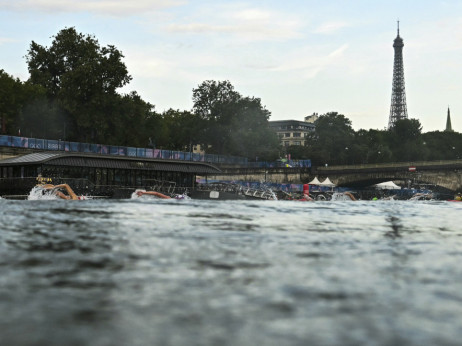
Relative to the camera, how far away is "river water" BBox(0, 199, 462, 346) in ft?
17.6

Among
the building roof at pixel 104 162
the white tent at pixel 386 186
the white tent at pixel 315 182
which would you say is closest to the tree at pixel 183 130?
the white tent at pixel 315 182

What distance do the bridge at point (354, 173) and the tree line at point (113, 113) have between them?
4.63 m

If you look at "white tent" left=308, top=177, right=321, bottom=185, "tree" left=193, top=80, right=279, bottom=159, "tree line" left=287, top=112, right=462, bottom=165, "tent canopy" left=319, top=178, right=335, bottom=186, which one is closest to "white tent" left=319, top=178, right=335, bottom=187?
"tent canopy" left=319, top=178, right=335, bottom=186

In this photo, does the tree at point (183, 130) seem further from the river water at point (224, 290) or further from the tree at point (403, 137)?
the river water at point (224, 290)

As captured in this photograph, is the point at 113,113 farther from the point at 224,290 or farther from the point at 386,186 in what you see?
the point at 224,290

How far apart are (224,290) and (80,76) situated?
243ft

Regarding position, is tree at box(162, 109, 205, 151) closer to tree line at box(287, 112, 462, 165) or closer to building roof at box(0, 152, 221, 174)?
tree line at box(287, 112, 462, 165)

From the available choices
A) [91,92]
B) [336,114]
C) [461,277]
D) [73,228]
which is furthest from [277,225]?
[336,114]

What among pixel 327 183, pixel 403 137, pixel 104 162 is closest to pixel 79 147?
pixel 104 162

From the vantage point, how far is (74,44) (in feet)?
273

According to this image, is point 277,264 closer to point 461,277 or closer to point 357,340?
point 461,277

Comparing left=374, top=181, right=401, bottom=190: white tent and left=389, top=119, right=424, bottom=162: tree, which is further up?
left=389, top=119, right=424, bottom=162: tree

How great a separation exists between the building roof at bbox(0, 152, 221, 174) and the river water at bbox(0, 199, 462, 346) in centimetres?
4243

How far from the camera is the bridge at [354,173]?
94.5 metres
